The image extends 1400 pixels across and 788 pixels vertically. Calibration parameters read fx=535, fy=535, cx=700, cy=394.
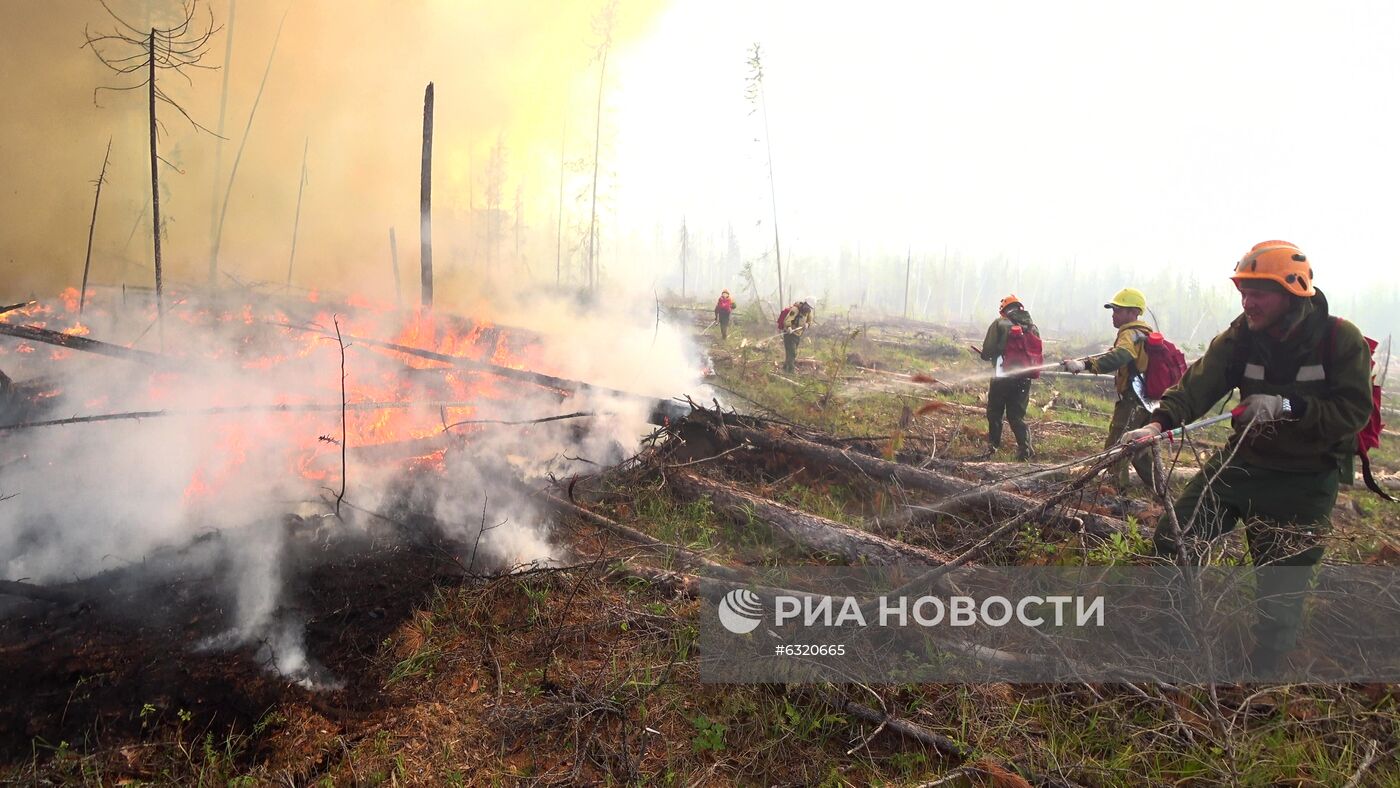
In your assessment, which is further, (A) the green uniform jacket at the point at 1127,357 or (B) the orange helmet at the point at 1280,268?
(A) the green uniform jacket at the point at 1127,357

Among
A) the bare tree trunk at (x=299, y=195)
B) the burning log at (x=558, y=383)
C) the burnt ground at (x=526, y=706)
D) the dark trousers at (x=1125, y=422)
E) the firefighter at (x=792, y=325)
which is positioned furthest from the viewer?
the bare tree trunk at (x=299, y=195)

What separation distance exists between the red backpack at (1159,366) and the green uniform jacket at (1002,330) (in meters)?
1.64

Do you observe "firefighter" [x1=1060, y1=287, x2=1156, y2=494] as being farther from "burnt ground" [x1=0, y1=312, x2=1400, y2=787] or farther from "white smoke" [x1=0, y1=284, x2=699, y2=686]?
"white smoke" [x1=0, y1=284, x2=699, y2=686]

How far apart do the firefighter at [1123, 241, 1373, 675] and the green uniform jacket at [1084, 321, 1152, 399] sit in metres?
3.02

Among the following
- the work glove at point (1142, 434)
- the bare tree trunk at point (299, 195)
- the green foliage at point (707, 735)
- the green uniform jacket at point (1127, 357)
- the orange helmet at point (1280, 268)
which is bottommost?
the green foliage at point (707, 735)

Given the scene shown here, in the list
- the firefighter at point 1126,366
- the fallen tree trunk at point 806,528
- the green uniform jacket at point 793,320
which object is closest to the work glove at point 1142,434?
the fallen tree trunk at point 806,528

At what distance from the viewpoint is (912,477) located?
5.90 meters

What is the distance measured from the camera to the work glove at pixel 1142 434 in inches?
117

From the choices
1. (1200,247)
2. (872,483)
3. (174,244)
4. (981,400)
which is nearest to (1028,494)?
(872,483)

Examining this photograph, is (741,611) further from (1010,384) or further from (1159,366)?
(1010,384)

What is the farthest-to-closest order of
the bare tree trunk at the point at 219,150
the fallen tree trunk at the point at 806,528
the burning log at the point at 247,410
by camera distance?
1. the bare tree trunk at the point at 219,150
2. the burning log at the point at 247,410
3. the fallen tree trunk at the point at 806,528

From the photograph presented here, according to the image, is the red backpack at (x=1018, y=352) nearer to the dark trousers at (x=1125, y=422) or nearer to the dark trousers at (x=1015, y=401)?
the dark trousers at (x=1015, y=401)

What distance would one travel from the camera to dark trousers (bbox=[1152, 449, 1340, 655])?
9.53 feet

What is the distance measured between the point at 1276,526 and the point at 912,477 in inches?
120
